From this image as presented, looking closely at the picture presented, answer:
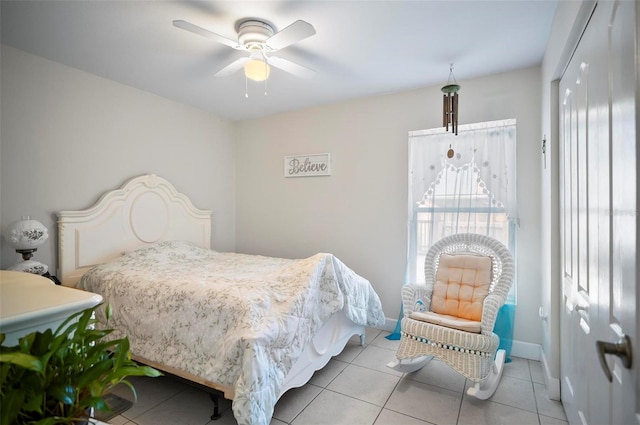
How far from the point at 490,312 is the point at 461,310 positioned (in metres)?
0.34

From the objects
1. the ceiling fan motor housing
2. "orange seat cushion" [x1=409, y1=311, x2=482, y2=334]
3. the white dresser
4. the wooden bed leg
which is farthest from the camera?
"orange seat cushion" [x1=409, y1=311, x2=482, y2=334]

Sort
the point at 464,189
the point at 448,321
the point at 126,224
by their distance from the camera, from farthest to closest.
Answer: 1. the point at 126,224
2. the point at 464,189
3. the point at 448,321

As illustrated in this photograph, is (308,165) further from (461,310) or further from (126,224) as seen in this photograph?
(461,310)

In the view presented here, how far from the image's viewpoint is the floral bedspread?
1672mm

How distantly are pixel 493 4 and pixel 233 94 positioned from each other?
2459 mm

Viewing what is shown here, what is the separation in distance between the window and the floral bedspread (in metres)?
0.97

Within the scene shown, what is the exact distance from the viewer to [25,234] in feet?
7.32

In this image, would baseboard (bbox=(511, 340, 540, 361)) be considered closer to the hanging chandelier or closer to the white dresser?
the hanging chandelier

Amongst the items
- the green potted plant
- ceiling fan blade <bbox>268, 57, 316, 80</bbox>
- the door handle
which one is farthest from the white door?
ceiling fan blade <bbox>268, 57, 316, 80</bbox>

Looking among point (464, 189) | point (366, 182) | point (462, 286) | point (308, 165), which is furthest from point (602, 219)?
point (308, 165)

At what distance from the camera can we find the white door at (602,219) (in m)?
0.85

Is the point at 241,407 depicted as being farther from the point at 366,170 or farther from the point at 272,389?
the point at 366,170

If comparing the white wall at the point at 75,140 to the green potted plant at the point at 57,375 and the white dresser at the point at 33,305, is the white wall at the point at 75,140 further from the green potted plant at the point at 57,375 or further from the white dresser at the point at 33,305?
Result: the green potted plant at the point at 57,375

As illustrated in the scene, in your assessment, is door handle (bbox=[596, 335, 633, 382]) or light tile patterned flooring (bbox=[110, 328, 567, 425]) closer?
door handle (bbox=[596, 335, 633, 382])
